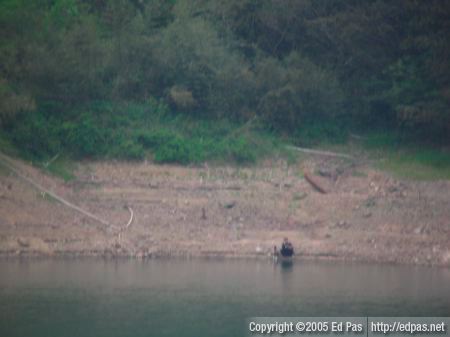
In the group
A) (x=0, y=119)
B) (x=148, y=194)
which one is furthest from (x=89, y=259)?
(x=0, y=119)

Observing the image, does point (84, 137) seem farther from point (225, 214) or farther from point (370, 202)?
point (370, 202)

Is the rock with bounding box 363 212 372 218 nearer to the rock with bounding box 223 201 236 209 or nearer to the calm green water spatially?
the calm green water

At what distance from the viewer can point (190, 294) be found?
2750 centimetres

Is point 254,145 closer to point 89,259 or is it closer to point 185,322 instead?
point 89,259

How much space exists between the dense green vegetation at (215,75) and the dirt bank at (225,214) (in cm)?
159

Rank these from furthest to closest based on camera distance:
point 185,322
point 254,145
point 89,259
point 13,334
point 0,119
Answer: point 254,145, point 0,119, point 89,259, point 185,322, point 13,334

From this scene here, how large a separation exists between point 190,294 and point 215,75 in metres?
16.0

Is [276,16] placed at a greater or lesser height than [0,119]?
greater

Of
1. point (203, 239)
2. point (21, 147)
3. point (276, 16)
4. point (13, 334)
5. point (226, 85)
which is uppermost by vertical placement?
point (276, 16)

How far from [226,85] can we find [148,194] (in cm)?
730

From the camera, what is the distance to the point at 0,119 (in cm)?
3741

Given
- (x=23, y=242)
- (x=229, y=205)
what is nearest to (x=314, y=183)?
(x=229, y=205)

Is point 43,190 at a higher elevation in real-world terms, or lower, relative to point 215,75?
lower

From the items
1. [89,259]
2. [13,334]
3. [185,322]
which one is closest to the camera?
[13,334]
